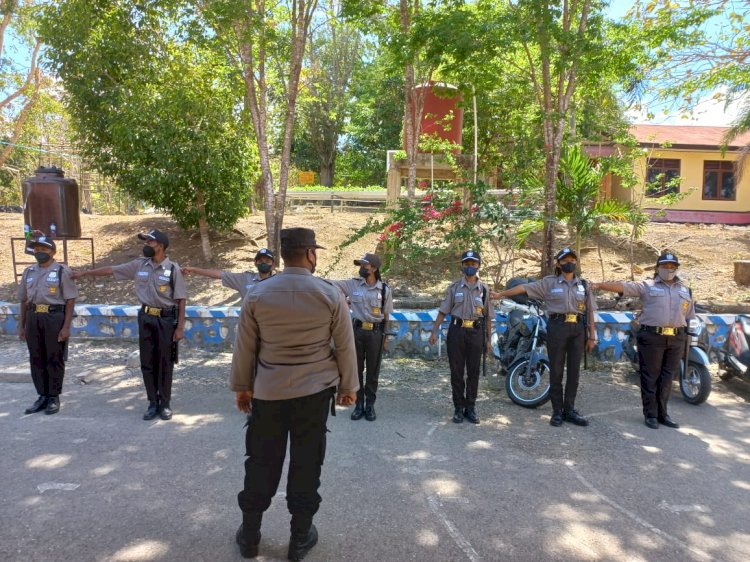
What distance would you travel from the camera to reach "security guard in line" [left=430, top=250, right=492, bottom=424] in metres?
6.21

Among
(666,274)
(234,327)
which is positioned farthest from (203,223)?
(666,274)

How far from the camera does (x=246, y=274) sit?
6.50 meters

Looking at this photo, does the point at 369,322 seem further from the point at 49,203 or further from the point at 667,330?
the point at 49,203

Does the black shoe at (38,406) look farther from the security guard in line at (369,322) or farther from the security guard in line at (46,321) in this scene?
the security guard in line at (369,322)

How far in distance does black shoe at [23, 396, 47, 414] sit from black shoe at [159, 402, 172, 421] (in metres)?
1.25

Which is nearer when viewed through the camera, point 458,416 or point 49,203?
point 458,416

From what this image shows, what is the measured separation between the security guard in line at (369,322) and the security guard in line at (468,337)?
750mm

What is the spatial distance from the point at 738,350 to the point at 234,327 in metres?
6.91

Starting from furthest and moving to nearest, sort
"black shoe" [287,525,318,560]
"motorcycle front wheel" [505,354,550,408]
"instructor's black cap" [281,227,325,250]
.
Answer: "motorcycle front wheel" [505,354,550,408] → "instructor's black cap" [281,227,325,250] → "black shoe" [287,525,318,560]

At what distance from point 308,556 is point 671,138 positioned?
78.5 ft

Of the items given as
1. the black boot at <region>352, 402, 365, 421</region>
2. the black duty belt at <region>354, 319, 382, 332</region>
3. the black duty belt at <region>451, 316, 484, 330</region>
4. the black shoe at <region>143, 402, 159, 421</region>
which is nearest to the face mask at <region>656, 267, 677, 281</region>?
the black duty belt at <region>451, 316, 484, 330</region>

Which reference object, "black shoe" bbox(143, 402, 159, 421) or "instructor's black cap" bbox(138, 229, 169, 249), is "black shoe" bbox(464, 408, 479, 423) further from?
"instructor's black cap" bbox(138, 229, 169, 249)

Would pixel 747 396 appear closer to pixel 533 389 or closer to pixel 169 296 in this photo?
pixel 533 389

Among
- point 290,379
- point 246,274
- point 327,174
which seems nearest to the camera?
point 290,379
